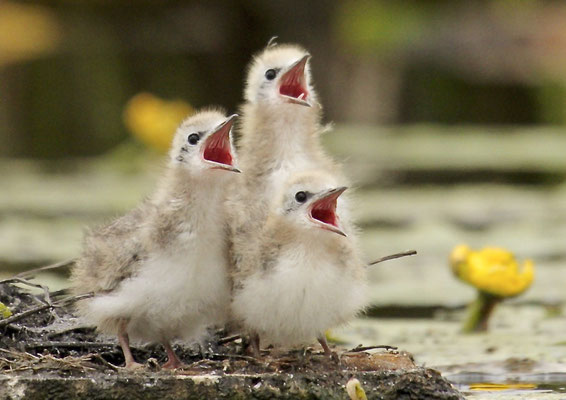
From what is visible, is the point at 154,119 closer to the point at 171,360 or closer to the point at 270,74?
the point at 270,74

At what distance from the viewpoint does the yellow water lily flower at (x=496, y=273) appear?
24.3 feet

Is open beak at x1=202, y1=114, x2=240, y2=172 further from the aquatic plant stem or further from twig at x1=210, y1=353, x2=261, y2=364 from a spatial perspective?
the aquatic plant stem

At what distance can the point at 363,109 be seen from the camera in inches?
770

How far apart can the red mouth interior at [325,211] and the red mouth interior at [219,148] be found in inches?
15.1

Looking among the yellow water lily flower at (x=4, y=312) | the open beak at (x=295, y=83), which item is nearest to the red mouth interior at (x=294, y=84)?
the open beak at (x=295, y=83)

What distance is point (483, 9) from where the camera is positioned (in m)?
24.9

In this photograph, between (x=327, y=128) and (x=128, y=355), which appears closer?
(x=128, y=355)

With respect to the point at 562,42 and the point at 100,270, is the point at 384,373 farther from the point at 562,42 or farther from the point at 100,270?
the point at 562,42

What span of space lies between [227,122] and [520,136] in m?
11.9

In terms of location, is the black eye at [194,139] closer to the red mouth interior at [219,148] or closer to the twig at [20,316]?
the red mouth interior at [219,148]

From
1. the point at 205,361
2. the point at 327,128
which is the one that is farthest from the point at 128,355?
the point at 327,128

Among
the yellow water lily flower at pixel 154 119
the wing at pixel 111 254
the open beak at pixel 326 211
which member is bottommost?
the wing at pixel 111 254

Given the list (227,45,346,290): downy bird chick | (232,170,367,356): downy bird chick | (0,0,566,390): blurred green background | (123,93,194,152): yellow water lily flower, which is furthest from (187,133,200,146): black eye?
(123,93,194,152): yellow water lily flower

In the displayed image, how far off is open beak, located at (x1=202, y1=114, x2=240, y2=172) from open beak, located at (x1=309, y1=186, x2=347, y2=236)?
0.35 meters
